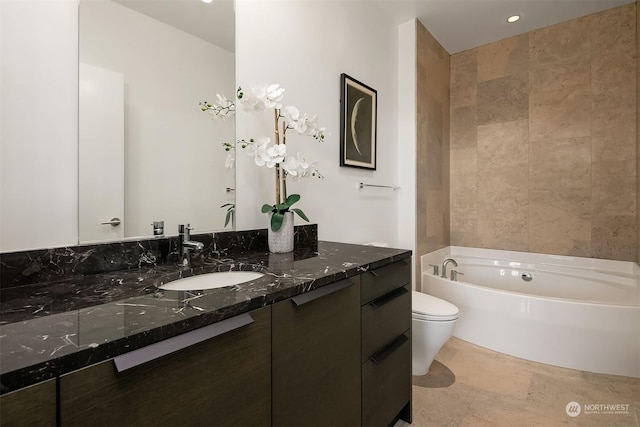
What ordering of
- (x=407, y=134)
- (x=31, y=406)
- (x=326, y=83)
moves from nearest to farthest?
(x=31, y=406), (x=326, y=83), (x=407, y=134)

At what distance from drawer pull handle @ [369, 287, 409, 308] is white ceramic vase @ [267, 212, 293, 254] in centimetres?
49

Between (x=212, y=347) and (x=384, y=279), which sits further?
(x=384, y=279)

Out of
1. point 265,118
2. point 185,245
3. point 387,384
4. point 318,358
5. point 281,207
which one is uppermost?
point 265,118

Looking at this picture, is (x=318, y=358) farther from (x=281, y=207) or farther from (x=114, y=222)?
(x=114, y=222)

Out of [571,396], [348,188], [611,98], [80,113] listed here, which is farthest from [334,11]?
[571,396]

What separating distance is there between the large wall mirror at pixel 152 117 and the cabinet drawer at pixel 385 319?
2.52 feet

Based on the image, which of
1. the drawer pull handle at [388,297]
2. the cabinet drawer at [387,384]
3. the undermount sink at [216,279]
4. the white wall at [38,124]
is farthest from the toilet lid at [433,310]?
the white wall at [38,124]

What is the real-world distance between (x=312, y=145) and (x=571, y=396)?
211 cm

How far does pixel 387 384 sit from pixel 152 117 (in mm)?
1477

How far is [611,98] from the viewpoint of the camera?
2709 mm

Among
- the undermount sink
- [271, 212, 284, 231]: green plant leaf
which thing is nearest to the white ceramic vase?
[271, 212, 284, 231]: green plant leaf

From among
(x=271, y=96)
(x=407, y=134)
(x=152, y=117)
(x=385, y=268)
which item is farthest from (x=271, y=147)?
(x=407, y=134)

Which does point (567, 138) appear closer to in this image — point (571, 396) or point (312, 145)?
point (571, 396)

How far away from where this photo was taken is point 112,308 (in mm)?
700
